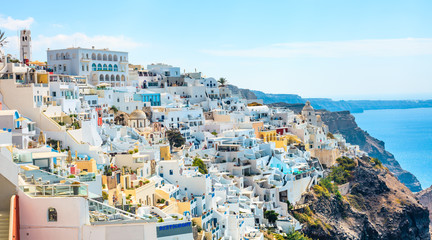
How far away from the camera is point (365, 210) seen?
61.6 meters

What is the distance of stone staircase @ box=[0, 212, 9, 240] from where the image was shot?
1352 cm

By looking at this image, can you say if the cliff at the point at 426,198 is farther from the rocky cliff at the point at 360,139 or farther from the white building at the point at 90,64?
the white building at the point at 90,64

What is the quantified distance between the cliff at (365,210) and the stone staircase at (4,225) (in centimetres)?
3578

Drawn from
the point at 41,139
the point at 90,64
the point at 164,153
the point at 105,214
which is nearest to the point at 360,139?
the point at 90,64

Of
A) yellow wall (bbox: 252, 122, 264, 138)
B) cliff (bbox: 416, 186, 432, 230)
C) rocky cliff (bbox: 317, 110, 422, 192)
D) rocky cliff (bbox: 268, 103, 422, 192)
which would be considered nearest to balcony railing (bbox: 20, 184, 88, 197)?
yellow wall (bbox: 252, 122, 264, 138)

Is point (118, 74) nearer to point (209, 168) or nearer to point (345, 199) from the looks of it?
point (209, 168)

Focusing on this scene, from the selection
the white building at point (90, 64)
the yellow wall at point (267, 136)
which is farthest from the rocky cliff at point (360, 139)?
the white building at point (90, 64)

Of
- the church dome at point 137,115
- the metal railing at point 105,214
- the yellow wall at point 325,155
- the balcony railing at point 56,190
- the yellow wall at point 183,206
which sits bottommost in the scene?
the yellow wall at point 325,155

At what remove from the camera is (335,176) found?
61719 mm

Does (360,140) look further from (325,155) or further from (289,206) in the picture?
(289,206)

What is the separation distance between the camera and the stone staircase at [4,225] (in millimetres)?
13516

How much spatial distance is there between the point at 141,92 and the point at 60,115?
22605 mm

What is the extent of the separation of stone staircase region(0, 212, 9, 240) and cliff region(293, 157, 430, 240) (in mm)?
35781

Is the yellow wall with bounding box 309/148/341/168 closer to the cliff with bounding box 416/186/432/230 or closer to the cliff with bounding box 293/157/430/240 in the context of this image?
the cliff with bounding box 293/157/430/240
